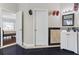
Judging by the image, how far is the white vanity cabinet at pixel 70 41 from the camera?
184 inches

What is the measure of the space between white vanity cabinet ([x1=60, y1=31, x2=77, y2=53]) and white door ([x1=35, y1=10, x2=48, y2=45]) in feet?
5.09

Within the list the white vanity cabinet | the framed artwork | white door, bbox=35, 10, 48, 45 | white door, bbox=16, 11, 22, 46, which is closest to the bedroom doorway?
white door, bbox=16, 11, 22, 46

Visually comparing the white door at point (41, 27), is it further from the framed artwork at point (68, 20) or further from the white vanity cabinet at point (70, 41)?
the white vanity cabinet at point (70, 41)

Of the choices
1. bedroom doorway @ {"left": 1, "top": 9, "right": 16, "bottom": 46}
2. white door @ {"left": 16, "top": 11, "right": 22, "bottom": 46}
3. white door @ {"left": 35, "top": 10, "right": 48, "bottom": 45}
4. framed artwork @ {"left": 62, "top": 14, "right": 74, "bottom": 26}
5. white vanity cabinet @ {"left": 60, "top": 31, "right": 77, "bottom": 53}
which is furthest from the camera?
white door @ {"left": 35, "top": 10, "right": 48, "bottom": 45}

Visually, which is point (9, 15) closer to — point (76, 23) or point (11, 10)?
point (11, 10)

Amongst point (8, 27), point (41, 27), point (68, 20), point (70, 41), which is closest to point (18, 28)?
point (8, 27)

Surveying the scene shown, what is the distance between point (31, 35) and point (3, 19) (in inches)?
62.7

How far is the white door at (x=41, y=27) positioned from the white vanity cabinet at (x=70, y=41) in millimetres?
1551

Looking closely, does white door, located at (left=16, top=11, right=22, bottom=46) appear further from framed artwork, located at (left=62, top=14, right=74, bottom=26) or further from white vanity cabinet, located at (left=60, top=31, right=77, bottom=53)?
white vanity cabinet, located at (left=60, top=31, right=77, bottom=53)

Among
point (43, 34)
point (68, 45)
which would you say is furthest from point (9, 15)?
point (68, 45)

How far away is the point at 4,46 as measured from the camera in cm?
624

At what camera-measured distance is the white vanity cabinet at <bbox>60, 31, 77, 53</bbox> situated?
15.3 ft

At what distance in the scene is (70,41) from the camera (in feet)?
16.0

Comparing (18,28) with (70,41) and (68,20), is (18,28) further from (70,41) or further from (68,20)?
(70,41)
